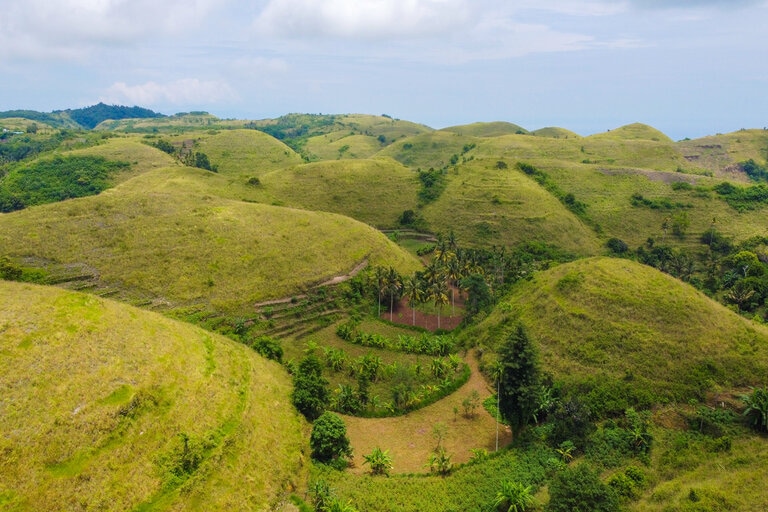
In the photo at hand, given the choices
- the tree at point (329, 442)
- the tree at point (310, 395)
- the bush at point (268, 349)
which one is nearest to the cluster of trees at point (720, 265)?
the tree at point (329, 442)

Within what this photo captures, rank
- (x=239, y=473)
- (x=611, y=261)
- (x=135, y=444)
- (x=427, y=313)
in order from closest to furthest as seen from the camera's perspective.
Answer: (x=135, y=444), (x=239, y=473), (x=611, y=261), (x=427, y=313)

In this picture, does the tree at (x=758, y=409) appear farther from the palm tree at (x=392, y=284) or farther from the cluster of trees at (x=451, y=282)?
the palm tree at (x=392, y=284)

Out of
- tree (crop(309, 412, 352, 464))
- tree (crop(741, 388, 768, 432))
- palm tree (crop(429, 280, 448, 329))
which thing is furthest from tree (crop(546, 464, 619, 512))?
palm tree (crop(429, 280, 448, 329))

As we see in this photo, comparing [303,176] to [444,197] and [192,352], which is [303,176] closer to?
[444,197]

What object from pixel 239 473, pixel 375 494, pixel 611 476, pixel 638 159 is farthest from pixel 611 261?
pixel 638 159

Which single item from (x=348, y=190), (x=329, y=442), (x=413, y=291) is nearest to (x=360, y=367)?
(x=329, y=442)

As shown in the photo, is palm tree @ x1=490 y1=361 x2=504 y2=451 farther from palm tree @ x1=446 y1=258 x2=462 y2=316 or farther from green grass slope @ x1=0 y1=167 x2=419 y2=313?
green grass slope @ x1=0 y1=167 x2=419 y2=313

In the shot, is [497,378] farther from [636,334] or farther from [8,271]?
[8,271]
